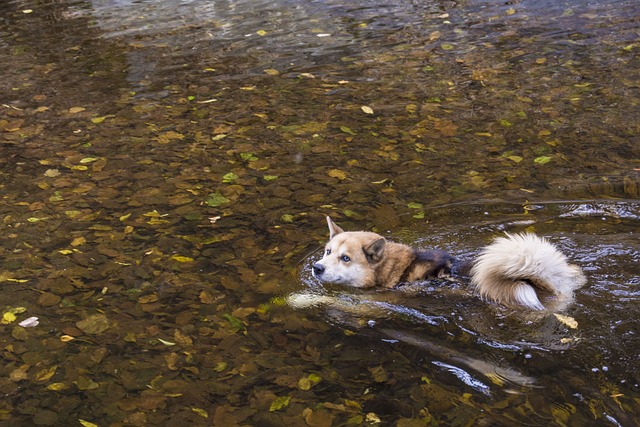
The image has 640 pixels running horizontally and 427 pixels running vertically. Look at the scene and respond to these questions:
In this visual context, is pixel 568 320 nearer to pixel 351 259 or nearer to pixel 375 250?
pixel 375 250

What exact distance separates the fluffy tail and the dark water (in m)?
0.13

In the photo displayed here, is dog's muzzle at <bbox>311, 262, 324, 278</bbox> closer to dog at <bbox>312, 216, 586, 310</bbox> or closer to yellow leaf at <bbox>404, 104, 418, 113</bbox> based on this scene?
dog at <bbox>312, 216, 586, 310</bbox>

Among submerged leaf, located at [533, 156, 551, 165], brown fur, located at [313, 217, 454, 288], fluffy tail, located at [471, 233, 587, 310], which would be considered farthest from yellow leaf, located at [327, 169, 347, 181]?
fluffy tail, located at [471, 233, 587, 310]

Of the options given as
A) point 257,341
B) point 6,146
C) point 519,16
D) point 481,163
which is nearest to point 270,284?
point 257,341

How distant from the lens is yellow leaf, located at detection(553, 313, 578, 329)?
485cm

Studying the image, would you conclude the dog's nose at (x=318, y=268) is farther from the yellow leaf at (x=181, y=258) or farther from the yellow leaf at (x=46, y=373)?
the yellow leaf at (x=46, y=373)

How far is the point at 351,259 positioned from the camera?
578 centimetres

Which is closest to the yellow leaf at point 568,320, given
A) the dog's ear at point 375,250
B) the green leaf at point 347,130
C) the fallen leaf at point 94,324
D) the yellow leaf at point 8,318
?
the dog's ear at point 375,250

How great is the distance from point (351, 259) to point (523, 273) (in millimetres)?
1351

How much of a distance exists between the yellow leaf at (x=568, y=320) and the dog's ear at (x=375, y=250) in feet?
4.60

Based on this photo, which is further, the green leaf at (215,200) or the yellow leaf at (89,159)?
the yellow leaf at (89,159)

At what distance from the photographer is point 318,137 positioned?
27.2 ft

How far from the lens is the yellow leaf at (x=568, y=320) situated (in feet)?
15.9

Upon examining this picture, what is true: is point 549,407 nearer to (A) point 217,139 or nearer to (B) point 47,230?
(B) point 47,230
